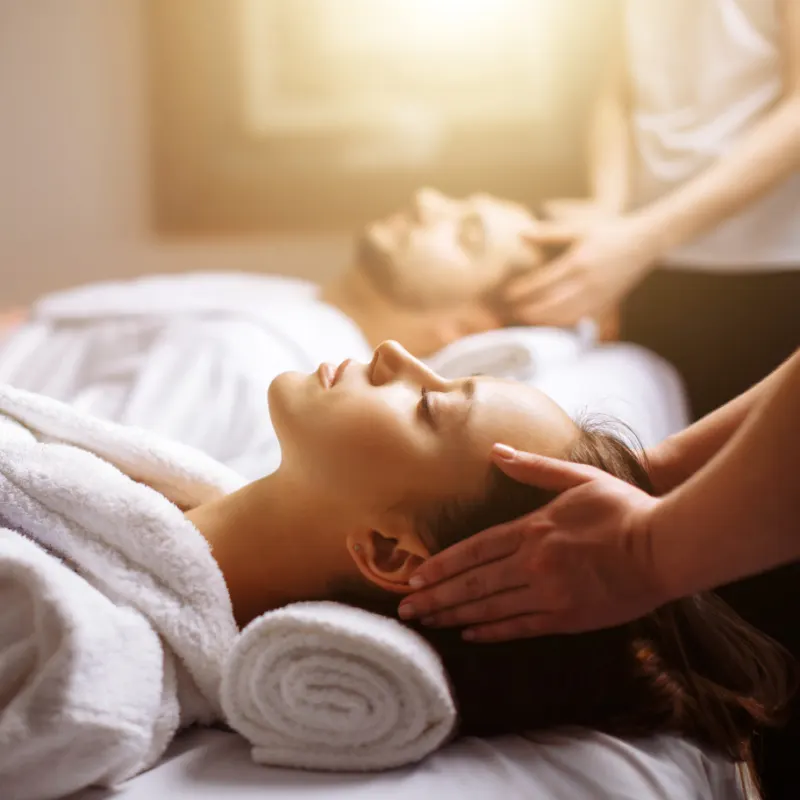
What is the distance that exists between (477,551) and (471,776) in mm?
134

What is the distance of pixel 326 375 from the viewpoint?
633mm

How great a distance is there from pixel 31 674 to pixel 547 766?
0.32 meters

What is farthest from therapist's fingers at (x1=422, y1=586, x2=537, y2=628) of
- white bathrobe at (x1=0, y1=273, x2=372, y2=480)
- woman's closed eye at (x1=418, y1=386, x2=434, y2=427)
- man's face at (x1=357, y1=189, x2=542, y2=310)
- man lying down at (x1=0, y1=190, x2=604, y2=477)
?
man's face at (x1=357, y1=189, x2=542, y2=310)

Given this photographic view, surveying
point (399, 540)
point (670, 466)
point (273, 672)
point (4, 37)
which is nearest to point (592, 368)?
point (670, 466)

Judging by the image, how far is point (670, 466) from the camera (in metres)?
0.66

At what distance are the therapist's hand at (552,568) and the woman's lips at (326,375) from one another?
0.45 ft

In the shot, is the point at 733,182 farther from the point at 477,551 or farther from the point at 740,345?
the point at 477,551

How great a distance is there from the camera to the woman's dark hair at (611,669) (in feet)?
1.88

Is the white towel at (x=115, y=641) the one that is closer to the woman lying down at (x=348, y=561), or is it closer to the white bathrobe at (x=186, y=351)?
the woman lying down at (x=348, y=561)

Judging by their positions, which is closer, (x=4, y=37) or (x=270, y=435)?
(x=270, y=435)

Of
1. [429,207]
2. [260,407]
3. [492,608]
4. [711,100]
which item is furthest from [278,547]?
[711,100]

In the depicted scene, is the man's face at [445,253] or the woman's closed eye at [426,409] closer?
the woman's closed eye at [426,409]

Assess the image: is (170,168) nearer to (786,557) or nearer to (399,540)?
(399,540)

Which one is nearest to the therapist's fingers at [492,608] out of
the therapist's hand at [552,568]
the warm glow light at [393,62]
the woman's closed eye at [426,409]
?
the therapist's hand at [552,568]
